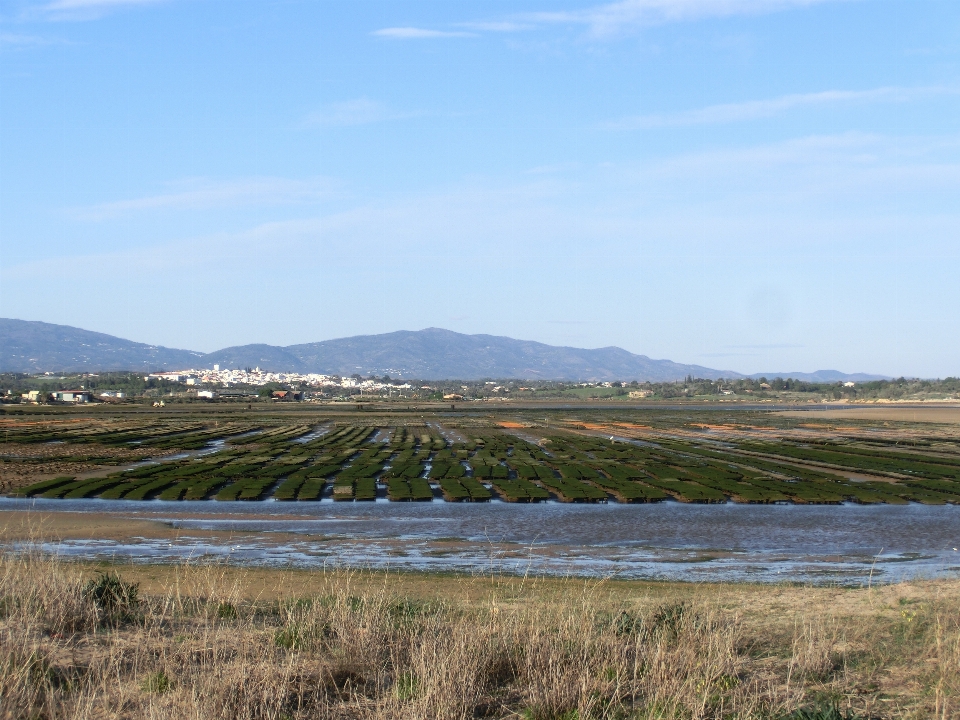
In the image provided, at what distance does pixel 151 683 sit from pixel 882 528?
2304 cm

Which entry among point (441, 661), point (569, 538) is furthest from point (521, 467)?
point (441, 661)

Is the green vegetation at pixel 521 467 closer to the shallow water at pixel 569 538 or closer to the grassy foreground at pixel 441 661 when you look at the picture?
the shallow water at pixel 569 538

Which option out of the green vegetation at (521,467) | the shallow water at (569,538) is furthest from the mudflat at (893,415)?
the shallow water at (569,538)

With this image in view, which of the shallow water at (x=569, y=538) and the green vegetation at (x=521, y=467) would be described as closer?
the shallow water at (x=569, y=538)

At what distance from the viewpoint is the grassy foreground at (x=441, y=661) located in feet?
23.2

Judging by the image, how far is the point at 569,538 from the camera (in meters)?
22.6

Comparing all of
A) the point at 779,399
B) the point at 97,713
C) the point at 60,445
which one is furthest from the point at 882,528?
the point at 779,399

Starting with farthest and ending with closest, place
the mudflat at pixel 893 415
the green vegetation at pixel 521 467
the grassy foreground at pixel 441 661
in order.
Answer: the mudflat at pixel 893 415 < the green vegetation at pixel 521 467 < the grassy foreground at pixel 441 661

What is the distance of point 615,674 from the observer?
7922mm

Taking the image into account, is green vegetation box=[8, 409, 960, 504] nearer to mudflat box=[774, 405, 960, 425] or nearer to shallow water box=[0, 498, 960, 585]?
shallow water box=[0, 498, 960, 585]

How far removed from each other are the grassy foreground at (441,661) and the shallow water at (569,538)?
494cm

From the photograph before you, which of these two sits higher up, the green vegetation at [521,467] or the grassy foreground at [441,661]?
the grassy foreground at [441,661]

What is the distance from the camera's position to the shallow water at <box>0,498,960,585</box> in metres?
18.4

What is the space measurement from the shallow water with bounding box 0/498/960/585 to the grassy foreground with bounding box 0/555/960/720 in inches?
195
